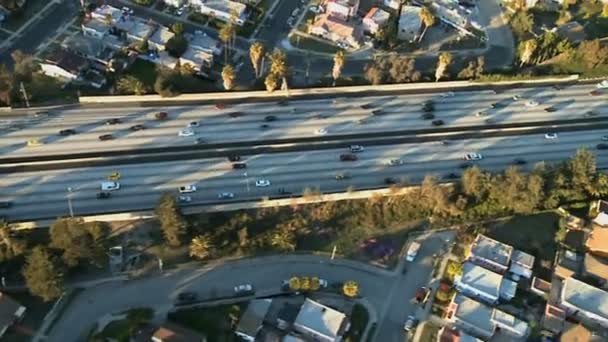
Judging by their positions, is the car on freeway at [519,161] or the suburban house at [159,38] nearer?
the car on freeway at [519,161]

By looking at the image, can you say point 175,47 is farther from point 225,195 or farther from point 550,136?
point 550,136

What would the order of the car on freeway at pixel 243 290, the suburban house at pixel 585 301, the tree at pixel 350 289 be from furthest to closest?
the suburban house at pixel 585 301 < the car on freeway at pixel 243 290 < the tree at pixel 350 289

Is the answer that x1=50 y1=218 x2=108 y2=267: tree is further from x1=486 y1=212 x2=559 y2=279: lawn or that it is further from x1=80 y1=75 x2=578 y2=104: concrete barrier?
x1=486 y1=212 x2=559 y2=279: lawn

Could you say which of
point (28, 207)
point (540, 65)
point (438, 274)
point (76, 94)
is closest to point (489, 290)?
point (438, 274)

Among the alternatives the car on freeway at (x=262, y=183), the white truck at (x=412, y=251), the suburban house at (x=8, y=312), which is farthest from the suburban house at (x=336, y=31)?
the suburban house at (x=8, y=312)

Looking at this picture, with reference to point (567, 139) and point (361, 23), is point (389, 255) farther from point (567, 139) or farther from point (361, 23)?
point (361, 23)

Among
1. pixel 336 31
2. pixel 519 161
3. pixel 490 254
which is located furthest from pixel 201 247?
pixel 336 31

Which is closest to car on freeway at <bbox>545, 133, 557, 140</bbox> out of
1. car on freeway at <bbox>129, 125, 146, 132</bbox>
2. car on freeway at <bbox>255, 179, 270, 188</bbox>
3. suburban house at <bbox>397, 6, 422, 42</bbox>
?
suburban house at <bbox>397, 6, 422, 42</bbox>

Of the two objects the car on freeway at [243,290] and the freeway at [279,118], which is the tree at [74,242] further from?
the freeway at [279,118]
